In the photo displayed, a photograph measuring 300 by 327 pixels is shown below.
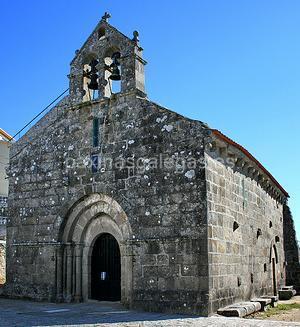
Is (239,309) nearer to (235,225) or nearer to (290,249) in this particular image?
(235,225)

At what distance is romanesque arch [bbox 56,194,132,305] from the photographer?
35.5 feet

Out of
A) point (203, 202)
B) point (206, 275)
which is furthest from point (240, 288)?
point (203, 202)

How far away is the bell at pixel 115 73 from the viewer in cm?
1104

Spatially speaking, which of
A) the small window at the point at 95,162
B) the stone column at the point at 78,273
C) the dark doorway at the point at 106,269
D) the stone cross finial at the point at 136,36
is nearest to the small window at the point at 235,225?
the dark doorway at the point at 106,269

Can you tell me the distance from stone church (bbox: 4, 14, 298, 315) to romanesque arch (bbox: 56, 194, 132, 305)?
0.03 meters

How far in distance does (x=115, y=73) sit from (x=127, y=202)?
332 centimetres

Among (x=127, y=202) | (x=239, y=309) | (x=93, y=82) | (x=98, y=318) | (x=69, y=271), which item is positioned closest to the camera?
(x=98, y=318)

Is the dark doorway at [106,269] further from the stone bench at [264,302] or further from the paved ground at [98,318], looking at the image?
the stone bench at [264,302]

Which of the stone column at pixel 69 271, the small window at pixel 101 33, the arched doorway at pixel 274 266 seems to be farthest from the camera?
the arched doorway at pixel 274 266

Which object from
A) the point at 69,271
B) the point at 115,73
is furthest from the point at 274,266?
the point at 115,73

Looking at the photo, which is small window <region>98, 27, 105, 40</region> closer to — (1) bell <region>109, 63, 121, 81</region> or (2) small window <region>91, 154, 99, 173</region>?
(1) bell <region>109, 63, 121, 81</region>

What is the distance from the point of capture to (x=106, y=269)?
36.2 feet

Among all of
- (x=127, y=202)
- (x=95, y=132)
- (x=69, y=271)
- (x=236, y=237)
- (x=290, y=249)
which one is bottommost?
(x=69, y=271)

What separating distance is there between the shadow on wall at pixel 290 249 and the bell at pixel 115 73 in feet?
35.6
